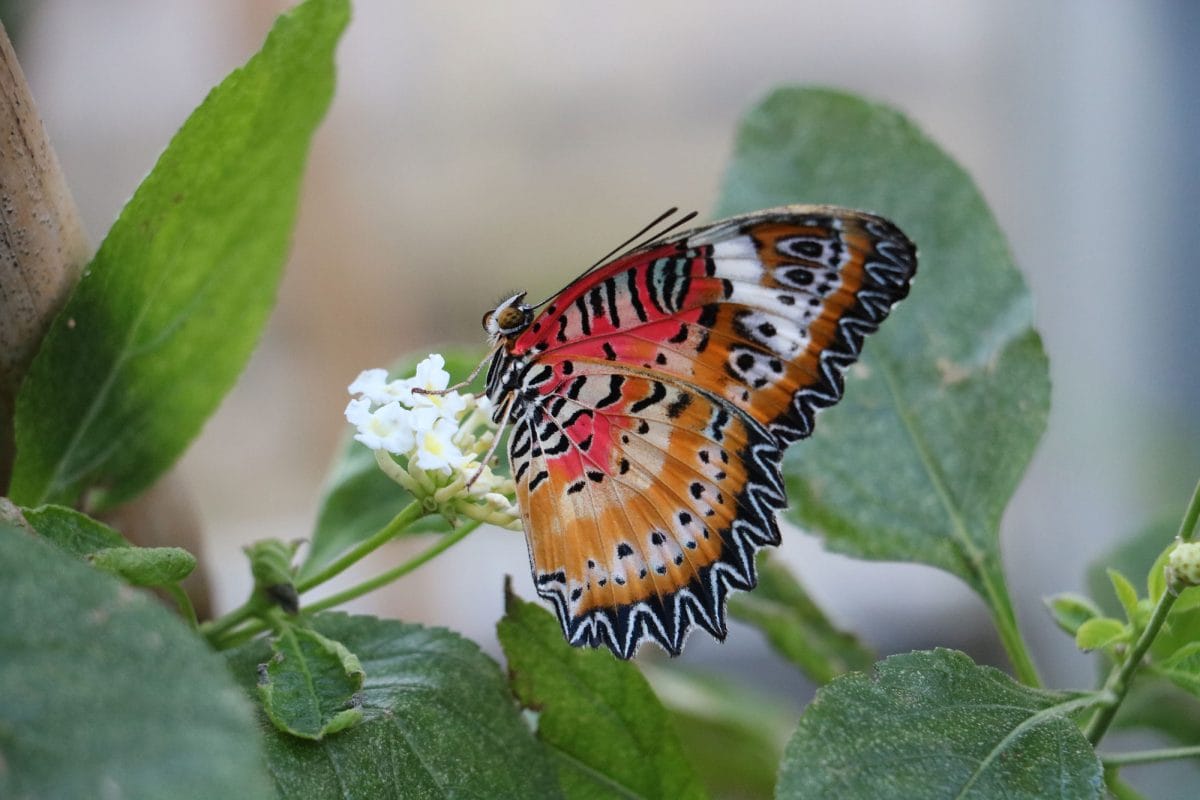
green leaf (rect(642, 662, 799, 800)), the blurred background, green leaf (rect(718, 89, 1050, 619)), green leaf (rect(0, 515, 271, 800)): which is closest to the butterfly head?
green leaf (rect(718, 89, 1050, 619))

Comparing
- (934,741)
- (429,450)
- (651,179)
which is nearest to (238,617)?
(429,450)

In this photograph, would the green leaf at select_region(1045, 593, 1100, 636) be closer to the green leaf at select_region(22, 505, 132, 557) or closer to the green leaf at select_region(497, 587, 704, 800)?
the green leaf at select_region(497, 587, 704, 800)

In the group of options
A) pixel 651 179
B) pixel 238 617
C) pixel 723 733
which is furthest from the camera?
pixel 651 179

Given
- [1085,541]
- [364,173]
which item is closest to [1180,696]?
[1085,541]

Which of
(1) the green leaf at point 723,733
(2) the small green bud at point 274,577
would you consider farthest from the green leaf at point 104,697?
(1) the green leaf at point 723,733

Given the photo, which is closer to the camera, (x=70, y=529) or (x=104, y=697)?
(x=104, y=697)

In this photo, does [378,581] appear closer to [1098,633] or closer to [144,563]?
[144,563]

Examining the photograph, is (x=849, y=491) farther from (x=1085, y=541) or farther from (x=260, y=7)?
(x=1085, y=541)

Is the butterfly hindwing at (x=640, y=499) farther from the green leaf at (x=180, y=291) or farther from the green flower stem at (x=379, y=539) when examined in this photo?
the green leaf at (x=180, y=291)
